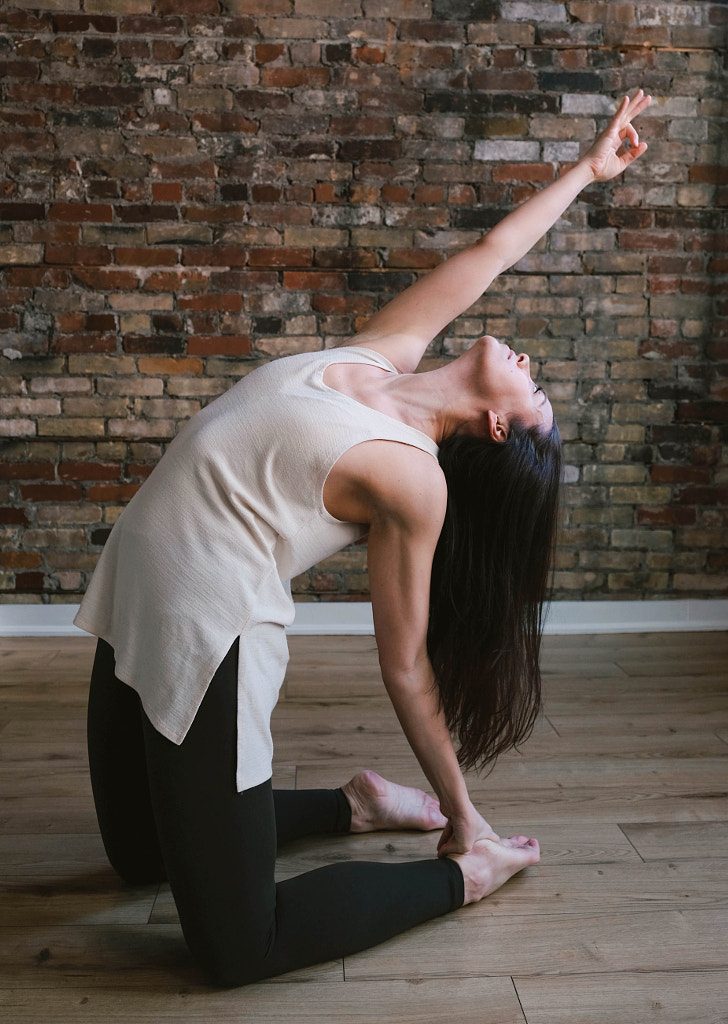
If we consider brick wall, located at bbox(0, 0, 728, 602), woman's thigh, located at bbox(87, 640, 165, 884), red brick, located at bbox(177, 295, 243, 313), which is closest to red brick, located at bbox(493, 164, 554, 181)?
brick wall, located at bbox(0, 0, 728, 602)

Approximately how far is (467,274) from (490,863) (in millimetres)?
1122

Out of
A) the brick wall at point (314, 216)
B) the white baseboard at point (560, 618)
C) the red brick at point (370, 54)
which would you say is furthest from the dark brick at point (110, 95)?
the white baseboard at point (560, 618)

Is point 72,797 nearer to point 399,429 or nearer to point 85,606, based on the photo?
point 85,606

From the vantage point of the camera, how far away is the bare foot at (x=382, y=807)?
5.74 ft

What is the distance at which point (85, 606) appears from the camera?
1.36 meters

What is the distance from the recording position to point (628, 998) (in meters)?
1.30

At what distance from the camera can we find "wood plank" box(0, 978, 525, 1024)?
1254 mm

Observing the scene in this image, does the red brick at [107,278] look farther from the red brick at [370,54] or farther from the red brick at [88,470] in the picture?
the red brick at [370,54]

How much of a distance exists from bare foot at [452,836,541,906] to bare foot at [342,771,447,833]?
22cm

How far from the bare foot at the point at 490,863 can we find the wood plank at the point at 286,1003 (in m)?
0.19

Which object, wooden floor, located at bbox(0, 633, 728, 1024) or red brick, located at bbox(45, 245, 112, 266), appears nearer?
wooden floor, located at bbox(0, 633, 728, 1024)

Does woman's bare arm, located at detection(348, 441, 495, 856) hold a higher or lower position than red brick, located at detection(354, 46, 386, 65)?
lower

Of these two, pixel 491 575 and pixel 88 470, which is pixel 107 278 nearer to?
pixel 88 470

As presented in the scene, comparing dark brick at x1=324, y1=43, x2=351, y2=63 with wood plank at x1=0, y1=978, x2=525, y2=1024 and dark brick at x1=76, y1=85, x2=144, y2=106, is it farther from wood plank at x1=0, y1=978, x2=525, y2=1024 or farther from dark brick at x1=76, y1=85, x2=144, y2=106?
wood plank at x1=0, y1=978, x2=525, y2=1024
